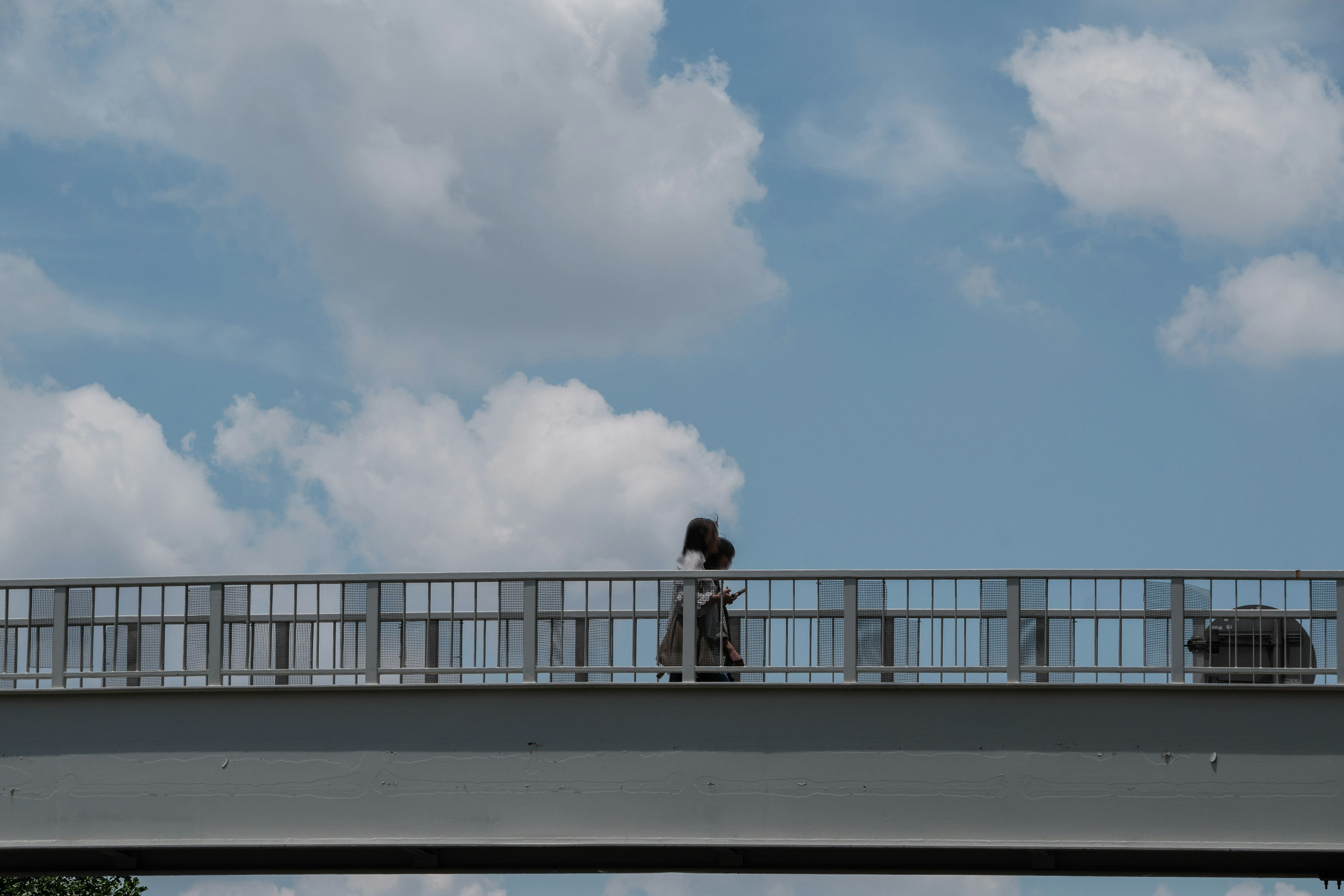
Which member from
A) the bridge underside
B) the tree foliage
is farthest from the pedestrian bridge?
the tree foliage

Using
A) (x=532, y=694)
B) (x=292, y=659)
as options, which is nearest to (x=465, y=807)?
(x=532, y=694)

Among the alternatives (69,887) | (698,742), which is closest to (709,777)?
(698,742)

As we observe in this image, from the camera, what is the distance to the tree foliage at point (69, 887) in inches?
1127

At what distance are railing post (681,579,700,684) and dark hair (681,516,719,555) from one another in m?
0.51

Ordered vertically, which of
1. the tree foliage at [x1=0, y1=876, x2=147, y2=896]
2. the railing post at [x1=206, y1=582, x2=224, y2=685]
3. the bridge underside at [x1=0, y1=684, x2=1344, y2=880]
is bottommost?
the tree foliage at [x1=0, y1=876, x2=147, y2=896]

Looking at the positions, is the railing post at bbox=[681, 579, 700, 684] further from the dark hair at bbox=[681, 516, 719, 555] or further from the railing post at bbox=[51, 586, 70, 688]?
the railing post at bbox=[51, 586, 70, 688]

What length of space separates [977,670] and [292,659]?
251 inches

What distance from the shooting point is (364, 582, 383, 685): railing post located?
12.2 m

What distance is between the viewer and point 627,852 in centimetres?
1227

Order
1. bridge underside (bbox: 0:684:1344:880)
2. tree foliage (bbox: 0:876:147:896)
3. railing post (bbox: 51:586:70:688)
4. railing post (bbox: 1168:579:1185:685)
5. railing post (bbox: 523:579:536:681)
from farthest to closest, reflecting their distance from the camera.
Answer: tree foliage (bbox: 0:876:147:896)
railing post (bbox: 51:586:70:688)
railing post (bbox: 523:579:536:681)
railing post (bbox: 1168:579:1185:685)
bridge underside (bbox: 0:684:1344:880)

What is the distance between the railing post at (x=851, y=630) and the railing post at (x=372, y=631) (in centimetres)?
429

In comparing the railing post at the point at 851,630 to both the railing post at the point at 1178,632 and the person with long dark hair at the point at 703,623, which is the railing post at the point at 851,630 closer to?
the person with long dark hair at the point at 703,623

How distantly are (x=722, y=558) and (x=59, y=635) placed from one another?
252 inches

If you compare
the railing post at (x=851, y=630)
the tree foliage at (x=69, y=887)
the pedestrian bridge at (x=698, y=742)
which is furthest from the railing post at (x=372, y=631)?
the tree foliage at (x=69, y=887)
